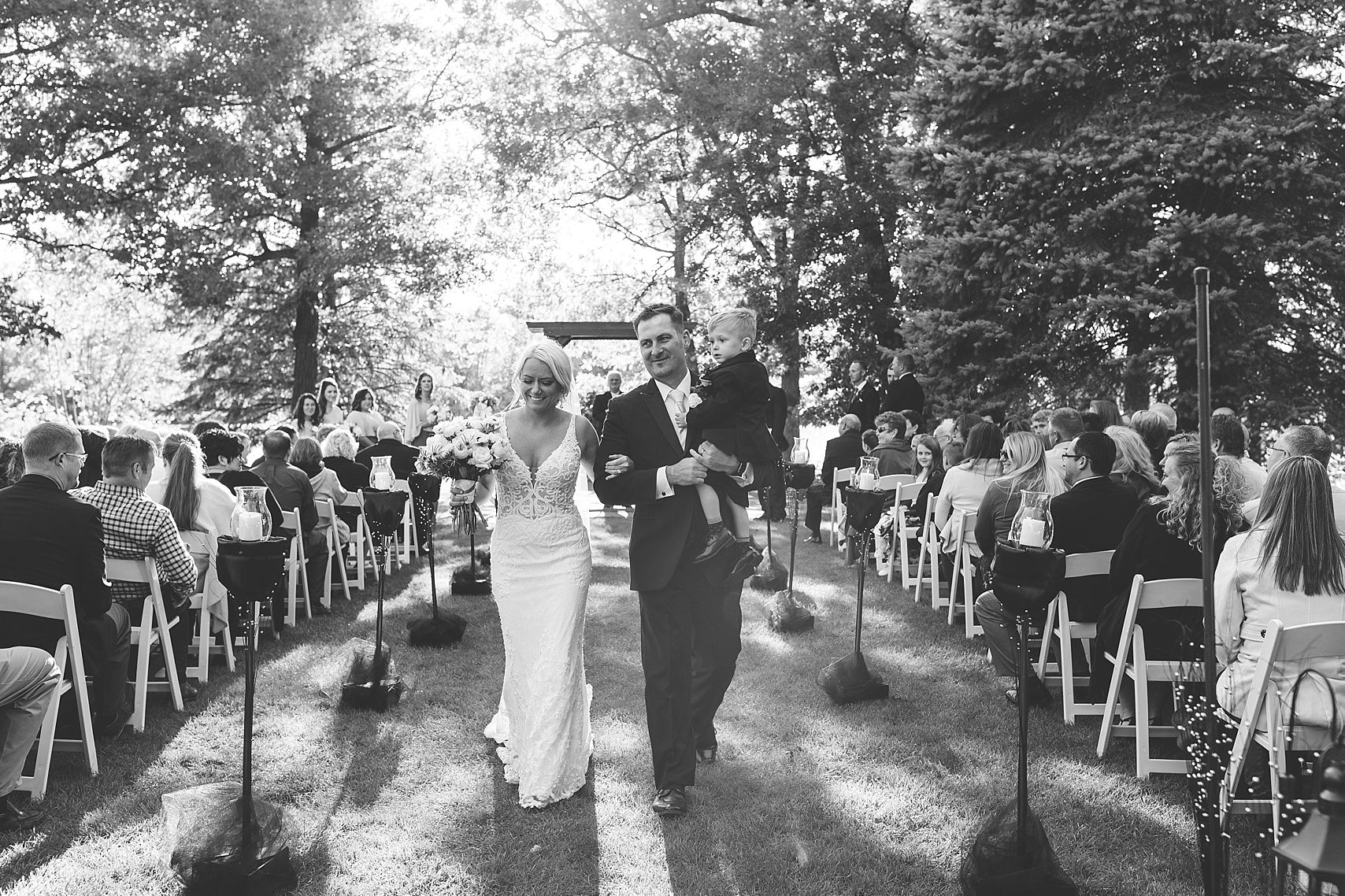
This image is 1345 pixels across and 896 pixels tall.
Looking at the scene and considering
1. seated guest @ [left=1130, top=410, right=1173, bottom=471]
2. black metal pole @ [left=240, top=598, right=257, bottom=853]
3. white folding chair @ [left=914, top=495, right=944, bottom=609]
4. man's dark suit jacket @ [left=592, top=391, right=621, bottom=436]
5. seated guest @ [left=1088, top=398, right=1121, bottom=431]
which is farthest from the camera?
man's dark suit jacket @ [left=592, top=391, right=621, bottom=436]

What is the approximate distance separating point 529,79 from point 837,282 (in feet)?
28.6

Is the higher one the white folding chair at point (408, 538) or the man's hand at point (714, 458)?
the man's hand at point (714, 458)

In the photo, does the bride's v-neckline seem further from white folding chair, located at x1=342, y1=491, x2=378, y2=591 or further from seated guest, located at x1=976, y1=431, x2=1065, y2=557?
white folding chair, located at x1=342, y1=491, x2=378, y2=591

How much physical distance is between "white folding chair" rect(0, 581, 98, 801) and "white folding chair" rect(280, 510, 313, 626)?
3304 millimetres

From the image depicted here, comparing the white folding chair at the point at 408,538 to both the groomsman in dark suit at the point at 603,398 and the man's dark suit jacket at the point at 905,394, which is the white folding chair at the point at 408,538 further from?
the man's dark suit jacket at the point at 905,394

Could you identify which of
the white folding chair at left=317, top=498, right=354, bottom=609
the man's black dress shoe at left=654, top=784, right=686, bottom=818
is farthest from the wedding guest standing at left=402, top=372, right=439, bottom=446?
the man's black dress shoe at left=654, top=784, right=686, bottom=818

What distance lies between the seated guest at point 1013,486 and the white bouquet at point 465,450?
10.9ft

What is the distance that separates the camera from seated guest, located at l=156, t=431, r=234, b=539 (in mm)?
6629

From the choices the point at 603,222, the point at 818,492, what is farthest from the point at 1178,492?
the point at 603,222

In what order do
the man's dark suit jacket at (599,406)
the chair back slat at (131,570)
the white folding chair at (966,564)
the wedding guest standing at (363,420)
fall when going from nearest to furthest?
the chair back slat at (131,570), the white folding chair at (966,564), the wedding guest standing at (363,420), the man's dark suit jacket at (599,406)

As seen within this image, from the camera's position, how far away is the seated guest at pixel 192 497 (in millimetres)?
6629

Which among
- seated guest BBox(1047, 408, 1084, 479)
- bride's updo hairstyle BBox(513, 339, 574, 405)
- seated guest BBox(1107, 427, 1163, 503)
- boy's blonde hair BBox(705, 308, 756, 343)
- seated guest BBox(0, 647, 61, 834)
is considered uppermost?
boy's blonde hair BBox(705, 308, 756, 343)

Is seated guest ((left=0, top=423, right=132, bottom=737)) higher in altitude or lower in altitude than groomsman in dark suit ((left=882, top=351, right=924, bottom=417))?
lower

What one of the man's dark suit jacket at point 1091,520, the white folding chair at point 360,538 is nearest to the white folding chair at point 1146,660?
the man's dark suit jacket at point 1091,520
